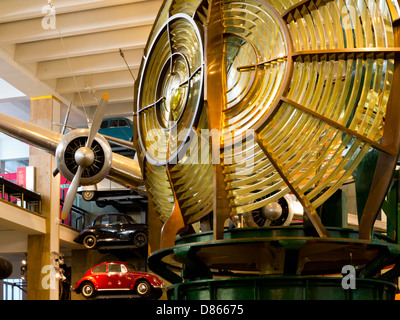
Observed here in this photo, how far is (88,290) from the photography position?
76.2 ft

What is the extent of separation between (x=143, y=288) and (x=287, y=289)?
17999 millimetres

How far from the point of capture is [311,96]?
6004 millimetres

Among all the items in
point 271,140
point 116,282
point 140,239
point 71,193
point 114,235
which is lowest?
point 116,282

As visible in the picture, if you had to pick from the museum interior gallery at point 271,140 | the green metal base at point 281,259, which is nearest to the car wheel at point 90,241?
the museum interior gallery at point 271,140

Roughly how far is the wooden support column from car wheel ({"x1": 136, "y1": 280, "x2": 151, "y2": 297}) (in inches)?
126

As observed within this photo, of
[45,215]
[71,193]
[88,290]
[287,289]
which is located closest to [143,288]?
[88,290]

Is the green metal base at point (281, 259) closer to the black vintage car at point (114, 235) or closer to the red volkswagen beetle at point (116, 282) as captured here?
the red volkswagen beetle at point (116, 282)

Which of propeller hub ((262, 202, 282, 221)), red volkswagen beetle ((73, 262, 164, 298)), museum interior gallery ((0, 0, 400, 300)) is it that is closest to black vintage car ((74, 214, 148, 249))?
red volkswagen beetle ((73, 262, 164, 298))

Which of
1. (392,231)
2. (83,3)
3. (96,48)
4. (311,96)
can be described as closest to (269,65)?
(311,96)

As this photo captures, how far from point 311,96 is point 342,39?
58 cm

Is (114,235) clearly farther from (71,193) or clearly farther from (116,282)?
(71,193)

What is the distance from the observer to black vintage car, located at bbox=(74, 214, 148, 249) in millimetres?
26953
